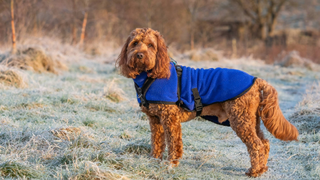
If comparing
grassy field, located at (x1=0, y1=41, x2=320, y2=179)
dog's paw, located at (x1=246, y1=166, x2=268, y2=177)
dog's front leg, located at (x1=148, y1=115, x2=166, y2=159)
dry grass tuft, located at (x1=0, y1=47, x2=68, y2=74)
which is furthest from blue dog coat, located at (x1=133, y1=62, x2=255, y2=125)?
dry grass tuft, located at (x1=0, y1=47, x2=68, y2=74)

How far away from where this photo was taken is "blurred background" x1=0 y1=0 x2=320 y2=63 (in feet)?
53.6

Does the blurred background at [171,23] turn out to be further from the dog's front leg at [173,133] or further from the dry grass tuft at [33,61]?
the dog's front leg at [173,133]

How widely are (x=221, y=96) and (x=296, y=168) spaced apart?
4.79ft

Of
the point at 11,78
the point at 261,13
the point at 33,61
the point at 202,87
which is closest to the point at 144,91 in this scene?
the point at 202,87

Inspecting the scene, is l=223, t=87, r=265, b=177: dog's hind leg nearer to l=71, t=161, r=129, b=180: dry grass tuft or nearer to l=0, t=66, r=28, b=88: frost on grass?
l=71, t=161, r=129, b=180: dry grass tuft

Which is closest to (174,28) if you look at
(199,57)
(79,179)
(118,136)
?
(199,57)

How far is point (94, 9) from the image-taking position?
2033cm

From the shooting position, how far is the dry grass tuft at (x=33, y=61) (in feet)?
30.8

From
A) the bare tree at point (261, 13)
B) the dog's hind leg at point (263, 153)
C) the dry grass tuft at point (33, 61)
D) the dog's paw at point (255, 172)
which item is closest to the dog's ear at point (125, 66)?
the dog's hind leg at point (263, 153)

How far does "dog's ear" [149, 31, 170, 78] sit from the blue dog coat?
9 centimetres

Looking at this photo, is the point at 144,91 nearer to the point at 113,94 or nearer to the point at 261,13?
the point at 113,94

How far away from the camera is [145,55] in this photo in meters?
3.54

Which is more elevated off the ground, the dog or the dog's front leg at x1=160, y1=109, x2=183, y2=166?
the dog

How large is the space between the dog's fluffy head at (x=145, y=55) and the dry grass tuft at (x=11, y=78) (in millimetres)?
4760
